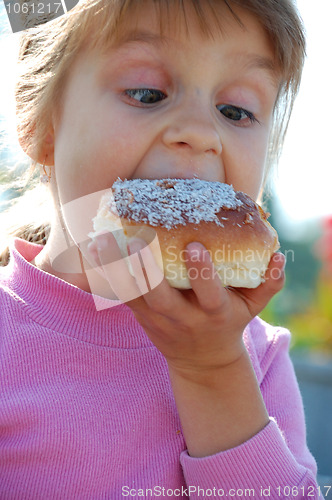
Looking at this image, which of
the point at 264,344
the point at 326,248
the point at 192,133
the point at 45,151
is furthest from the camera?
the point at 326,248

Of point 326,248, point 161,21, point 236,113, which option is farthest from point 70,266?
point 326,248

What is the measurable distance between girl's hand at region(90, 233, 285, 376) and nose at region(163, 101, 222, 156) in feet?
1.34

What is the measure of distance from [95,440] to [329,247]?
7404 millimetres

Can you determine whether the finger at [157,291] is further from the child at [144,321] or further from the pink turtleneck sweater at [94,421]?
the pink turtleneck sweater at [94,421]

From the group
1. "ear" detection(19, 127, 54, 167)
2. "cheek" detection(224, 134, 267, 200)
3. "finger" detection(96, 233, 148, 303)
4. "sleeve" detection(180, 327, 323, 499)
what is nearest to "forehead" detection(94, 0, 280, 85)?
"cheek" detection(224, 134, 267, 200)

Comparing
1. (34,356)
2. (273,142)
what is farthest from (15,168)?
(273,142)

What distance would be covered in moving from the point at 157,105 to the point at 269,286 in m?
0.70

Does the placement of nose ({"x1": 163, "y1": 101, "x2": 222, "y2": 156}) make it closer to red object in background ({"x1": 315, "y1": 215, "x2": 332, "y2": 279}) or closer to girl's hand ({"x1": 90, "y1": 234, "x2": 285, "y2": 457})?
girl's hand ({"x1": 90, "y1": 234, "x2": 285, "y2": 457})

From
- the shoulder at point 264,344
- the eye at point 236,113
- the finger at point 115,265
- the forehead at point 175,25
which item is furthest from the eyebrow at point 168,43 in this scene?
the shoulder at point 264,344

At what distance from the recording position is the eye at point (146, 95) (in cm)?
180

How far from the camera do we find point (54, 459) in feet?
5.57

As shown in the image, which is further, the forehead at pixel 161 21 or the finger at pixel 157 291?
the forehead at pixel 161 21

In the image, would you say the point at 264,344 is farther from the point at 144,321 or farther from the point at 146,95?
the point at 146,95

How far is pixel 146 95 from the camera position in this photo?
1.81 metres
